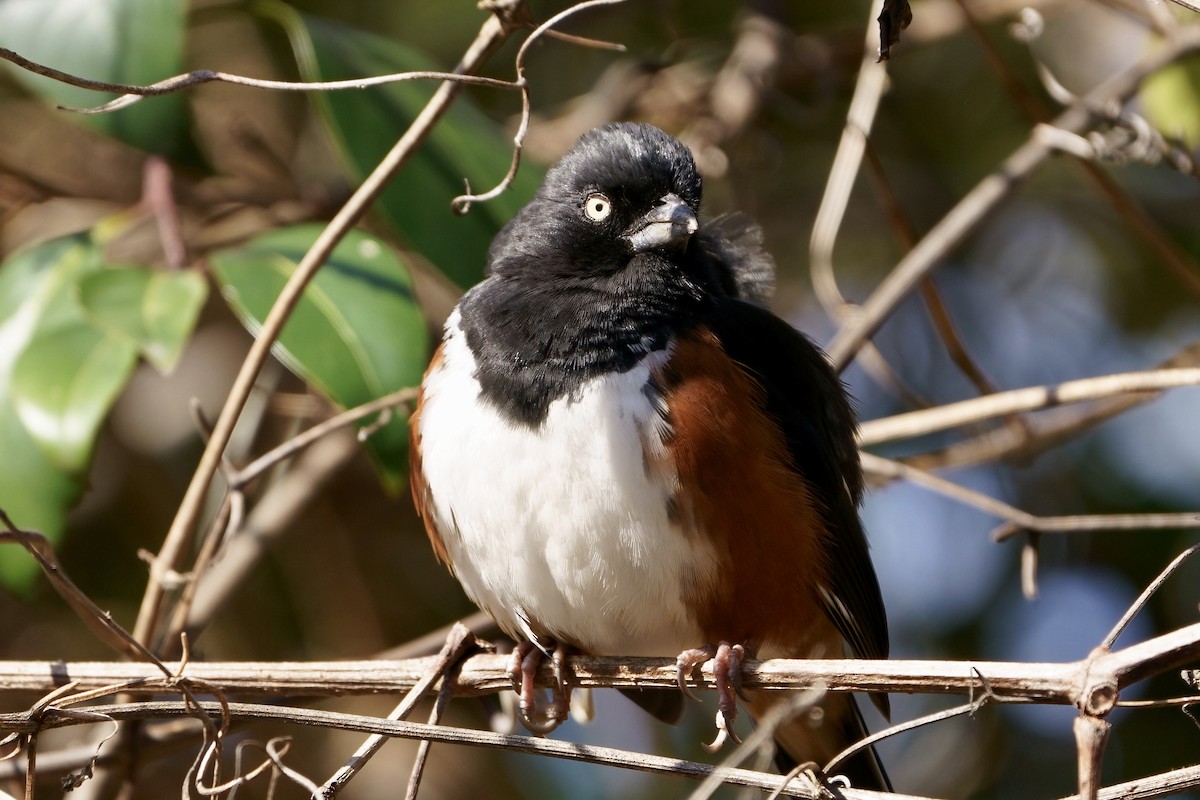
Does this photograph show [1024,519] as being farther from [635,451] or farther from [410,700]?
[410,700]

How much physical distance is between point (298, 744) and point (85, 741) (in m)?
1.07

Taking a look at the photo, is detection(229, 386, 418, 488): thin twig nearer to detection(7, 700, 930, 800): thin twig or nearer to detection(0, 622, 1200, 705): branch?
detection(0, 622, 1200, 705): branch

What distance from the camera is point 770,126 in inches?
195

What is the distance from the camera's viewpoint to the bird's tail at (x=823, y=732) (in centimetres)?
329

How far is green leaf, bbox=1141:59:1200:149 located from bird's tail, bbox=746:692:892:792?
1.73 m

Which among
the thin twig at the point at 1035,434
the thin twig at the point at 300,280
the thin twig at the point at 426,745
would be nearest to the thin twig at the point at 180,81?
the thin twig at the point at 300,280

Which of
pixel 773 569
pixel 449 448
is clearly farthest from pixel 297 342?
pixel 773 569

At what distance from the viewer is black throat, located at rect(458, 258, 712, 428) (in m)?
2.83

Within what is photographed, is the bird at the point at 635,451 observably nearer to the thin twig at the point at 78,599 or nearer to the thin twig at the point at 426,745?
the thin twig at the point at 426,745

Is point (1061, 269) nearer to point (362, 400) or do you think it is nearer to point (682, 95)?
point (682, 95)

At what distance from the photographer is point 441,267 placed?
3314mm

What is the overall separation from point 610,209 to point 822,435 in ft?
2.56

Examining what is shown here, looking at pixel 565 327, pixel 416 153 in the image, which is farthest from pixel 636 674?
pixel 416 153

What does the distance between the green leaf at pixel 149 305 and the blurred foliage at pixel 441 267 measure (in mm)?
11
